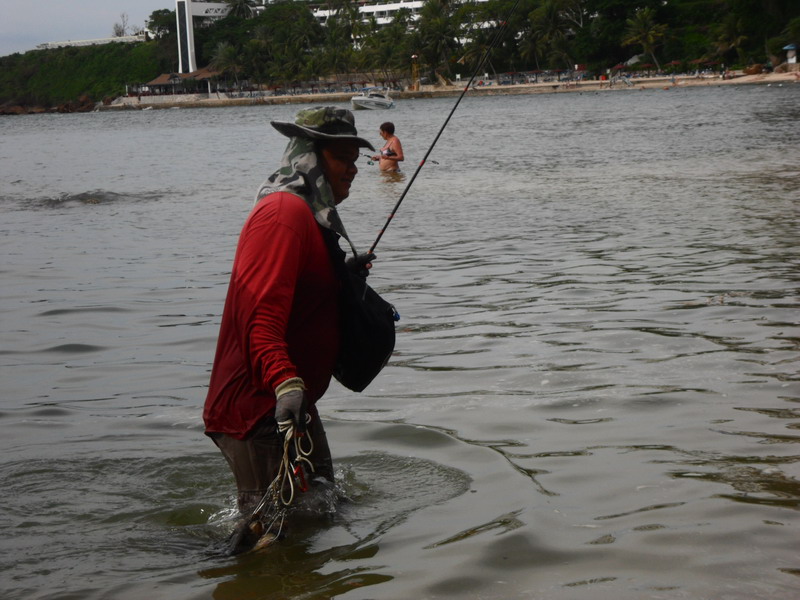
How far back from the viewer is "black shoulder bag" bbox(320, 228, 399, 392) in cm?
404

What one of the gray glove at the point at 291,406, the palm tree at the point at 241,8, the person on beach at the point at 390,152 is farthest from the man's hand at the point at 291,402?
the palm tree at the point at 241,8

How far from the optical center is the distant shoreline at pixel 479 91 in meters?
92.0

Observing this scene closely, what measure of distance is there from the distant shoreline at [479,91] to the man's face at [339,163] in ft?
278

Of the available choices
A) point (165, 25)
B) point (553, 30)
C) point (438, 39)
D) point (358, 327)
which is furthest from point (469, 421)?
point (165, 25)

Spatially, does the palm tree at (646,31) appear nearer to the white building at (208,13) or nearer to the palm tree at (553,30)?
the palm tree at (553,30)

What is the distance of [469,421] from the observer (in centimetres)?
606

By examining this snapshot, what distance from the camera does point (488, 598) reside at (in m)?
3.73

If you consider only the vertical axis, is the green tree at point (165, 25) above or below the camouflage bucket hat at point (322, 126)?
above

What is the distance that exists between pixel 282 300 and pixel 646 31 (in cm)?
11343

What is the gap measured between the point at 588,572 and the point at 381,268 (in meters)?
7.95

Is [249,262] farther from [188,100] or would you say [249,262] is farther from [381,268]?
[188,100]

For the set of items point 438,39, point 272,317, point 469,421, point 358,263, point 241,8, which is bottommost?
point 469,421

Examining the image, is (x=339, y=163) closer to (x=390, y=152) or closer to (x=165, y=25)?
A: (x=390, y=152)

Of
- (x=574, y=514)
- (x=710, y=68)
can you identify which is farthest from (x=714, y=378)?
(x=710, y=68)
